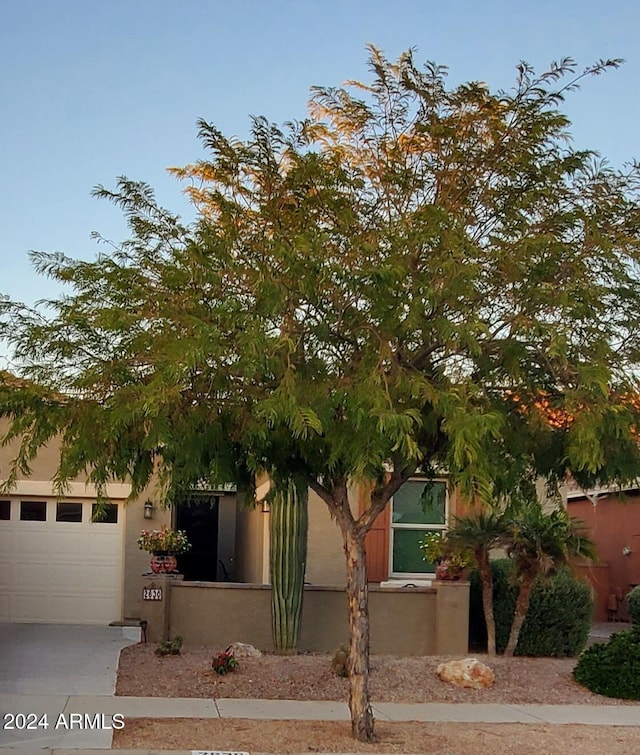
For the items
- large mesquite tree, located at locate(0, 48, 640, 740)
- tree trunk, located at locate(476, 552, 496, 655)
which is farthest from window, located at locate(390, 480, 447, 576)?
large mesquite tree, located at locate(0, 48, 640, 740)

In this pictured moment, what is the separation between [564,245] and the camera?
8930 millimetres

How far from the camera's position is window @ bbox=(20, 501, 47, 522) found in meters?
18.7

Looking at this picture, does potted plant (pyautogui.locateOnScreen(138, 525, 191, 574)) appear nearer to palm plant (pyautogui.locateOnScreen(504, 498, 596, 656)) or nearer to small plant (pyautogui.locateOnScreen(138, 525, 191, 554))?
small plant (pyautogui.locateOnScreen(138, 525, 191, 554))

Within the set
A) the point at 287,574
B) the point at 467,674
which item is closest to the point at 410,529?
the point at 287,574

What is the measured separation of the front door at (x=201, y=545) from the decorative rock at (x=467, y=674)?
11.8 metres

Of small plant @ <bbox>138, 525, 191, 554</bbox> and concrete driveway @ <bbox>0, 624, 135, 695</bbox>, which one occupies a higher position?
small plant @ <bbox>138, 525, 191, 554</bbox>

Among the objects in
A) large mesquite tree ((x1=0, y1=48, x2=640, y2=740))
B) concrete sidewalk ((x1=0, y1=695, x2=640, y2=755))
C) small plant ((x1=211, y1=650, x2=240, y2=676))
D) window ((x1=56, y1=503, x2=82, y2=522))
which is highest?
large mesquite tree ((x1=0, y1=48, x2=640, y2=740))

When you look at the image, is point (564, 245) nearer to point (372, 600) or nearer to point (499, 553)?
point (372, 600)

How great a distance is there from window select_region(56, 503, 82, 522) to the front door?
17.5ft

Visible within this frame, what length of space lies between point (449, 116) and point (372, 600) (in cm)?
833

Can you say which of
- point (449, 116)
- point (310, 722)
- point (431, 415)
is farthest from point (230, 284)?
point (310, 722)

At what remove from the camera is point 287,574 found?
1498 cm

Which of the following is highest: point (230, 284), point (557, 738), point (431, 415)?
point (230, 284)

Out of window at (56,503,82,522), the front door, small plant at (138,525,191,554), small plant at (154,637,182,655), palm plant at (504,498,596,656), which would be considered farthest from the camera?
the front door
